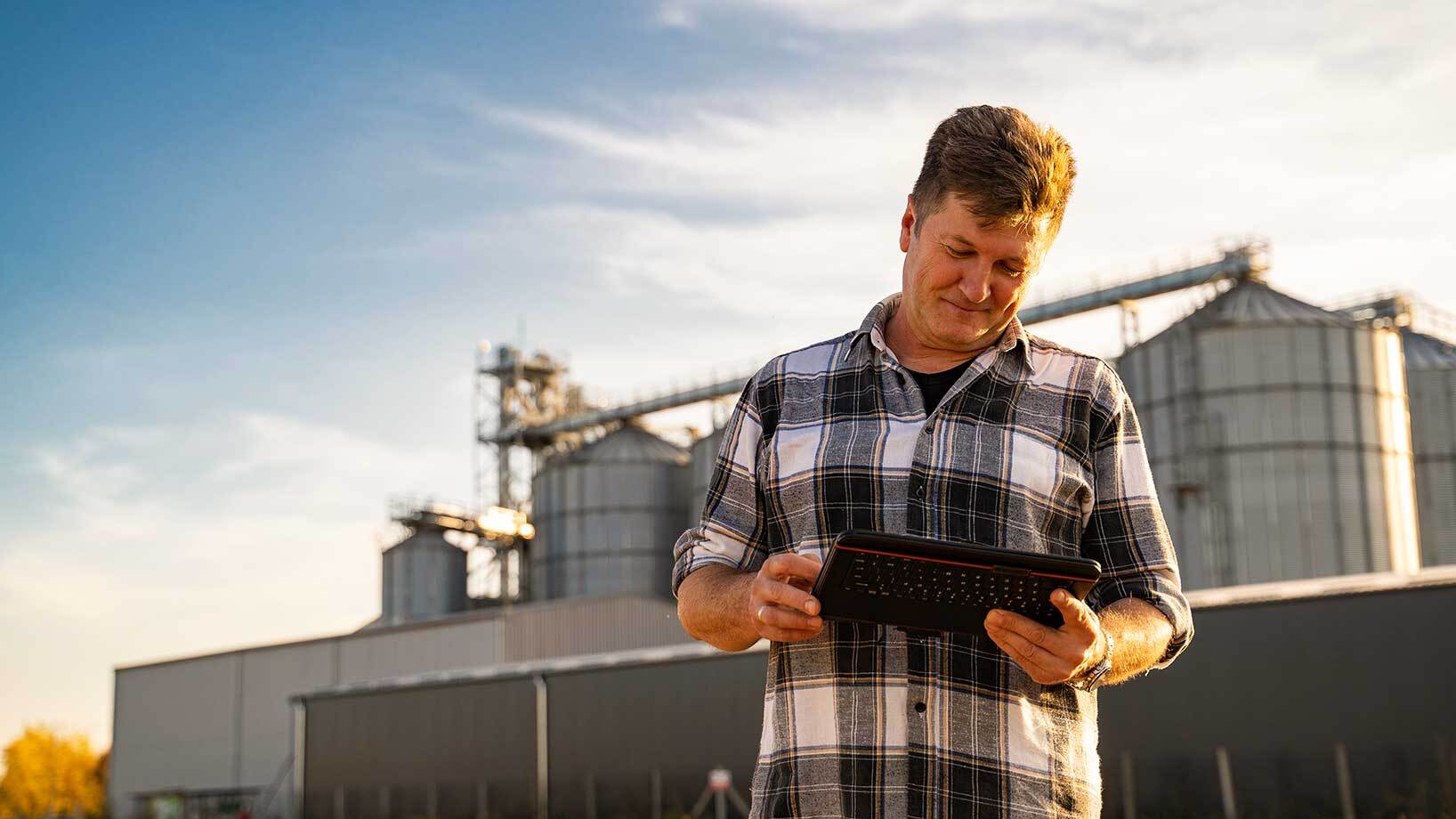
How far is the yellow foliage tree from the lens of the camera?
6059 cm

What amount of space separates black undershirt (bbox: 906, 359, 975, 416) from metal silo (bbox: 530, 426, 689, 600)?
36996mm

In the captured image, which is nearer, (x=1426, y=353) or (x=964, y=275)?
(x=964, y=275)

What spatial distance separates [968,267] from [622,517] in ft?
125

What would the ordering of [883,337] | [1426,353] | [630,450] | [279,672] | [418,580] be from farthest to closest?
1. [418,580]
2. [630,450]
3. [279,672]
4. [1426,353]
5. [883,337]

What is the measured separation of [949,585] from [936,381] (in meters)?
0.52

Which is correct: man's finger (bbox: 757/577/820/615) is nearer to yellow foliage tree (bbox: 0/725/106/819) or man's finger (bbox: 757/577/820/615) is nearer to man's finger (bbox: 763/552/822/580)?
man's finger (bbox: 763/552/822/580)

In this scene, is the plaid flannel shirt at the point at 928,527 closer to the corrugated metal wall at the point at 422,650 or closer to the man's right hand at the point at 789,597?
the man's right hand at the point at 789,597

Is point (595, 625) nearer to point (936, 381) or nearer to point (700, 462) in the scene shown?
point (700, 462)

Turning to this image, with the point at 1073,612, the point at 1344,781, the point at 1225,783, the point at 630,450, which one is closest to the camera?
the point at 1073,612

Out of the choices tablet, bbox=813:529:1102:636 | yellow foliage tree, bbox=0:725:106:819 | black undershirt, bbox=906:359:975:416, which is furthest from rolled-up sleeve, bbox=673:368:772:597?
yellow foliage tree, bbox=0:725:106:819

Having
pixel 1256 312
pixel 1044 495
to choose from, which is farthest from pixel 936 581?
pixel 1256 312

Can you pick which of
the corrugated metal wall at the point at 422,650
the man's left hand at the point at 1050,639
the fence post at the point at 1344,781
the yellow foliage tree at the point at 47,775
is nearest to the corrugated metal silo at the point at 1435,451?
the fence post at the point at 1344,781

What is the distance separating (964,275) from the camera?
2451 mm

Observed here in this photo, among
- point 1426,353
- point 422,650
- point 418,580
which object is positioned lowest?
point 422,650
